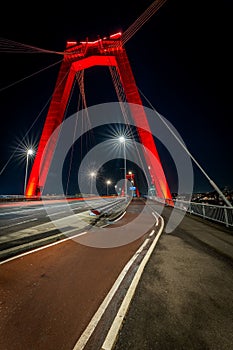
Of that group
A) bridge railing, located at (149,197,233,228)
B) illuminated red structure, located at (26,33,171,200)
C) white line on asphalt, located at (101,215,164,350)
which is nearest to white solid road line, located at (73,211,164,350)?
white line on asphalt, located at (101,215,164,350)

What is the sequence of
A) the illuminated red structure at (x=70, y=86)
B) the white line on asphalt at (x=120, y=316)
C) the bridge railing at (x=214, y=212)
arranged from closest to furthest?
the white line on asphalt at (x=120, y=316)
the bridge railing at (x=214, y=212)
the illuminated red structure at (x=70, y=86)

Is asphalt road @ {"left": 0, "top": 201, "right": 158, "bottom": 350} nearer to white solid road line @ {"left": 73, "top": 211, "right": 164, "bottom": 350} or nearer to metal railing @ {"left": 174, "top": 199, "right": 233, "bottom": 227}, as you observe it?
white solid road line @ {"left": 73, "top": 211, "right": 164, "bottom": 350}

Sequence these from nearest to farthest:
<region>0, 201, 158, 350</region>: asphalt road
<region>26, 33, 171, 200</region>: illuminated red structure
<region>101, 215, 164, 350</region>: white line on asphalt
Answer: <region>101, 215, 164, 350</region>: white line on asphalt → <region>0, 201, 158, 350</region>: asphalt road → <region>26, 33, 171, 200</region>: illuminated red structure

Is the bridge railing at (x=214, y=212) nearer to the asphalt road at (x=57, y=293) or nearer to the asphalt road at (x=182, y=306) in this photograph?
the asphalt road at (x=182, y=306)

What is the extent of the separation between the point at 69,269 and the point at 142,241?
3.23m

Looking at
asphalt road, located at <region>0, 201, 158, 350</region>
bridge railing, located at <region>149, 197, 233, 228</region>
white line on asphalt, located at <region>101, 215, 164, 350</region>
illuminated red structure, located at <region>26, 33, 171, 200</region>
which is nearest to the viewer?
white line on asphalt, located at <region>101, 215, 164, 350</region>

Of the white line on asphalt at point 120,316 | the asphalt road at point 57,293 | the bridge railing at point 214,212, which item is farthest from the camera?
the bridge railing at point 214,212

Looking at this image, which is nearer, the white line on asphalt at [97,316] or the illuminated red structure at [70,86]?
the white line on asphalt at [97,316]

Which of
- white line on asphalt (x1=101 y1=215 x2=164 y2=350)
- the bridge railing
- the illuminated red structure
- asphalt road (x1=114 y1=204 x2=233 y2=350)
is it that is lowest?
asphalt road (x1=114 y1=204 x2=233 y2=350)

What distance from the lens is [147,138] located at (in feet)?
91.3

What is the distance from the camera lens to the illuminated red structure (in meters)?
26.7

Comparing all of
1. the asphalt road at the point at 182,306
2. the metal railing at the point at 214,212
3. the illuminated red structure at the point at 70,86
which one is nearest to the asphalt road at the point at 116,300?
the asphalt road at the point at 182,306

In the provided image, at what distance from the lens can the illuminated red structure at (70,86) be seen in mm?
26734

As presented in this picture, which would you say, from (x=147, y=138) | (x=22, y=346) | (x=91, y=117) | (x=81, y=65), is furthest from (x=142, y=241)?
(x=91, y=117)
